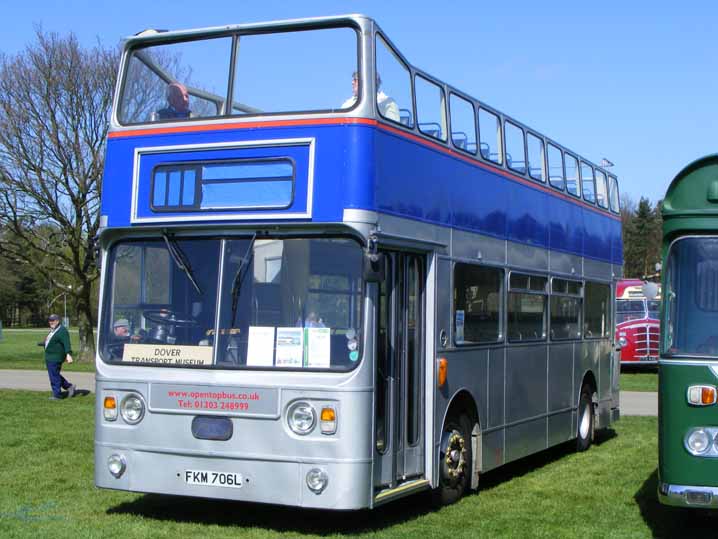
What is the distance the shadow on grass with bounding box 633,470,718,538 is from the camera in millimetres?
9742

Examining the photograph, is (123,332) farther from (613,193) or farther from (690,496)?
(613,193)

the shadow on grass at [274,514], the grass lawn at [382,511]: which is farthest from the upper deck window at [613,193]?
the shadow on grass at [274,514]

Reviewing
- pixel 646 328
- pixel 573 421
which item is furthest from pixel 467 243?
pixel 646 328

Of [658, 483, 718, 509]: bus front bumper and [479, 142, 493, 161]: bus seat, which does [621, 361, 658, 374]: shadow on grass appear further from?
[658, 483, 718, 509]: bus front bumper

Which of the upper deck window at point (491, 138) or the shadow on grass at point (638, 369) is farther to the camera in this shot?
the shadow on grass at point (638, 369)

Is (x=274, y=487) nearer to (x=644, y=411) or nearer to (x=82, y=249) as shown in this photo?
(x=644, y=411)

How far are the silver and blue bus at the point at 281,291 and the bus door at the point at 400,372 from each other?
0.07 feet

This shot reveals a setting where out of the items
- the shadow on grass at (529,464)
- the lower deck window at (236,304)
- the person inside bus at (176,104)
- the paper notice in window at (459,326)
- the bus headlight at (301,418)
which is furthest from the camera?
the shadow on grass at (529,464)

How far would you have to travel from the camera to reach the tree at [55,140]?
114 feet

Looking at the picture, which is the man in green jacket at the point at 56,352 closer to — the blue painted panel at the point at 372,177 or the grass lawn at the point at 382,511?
the grass lawn at the point at 382,511

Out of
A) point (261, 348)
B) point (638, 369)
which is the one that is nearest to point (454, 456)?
point (261, 348)

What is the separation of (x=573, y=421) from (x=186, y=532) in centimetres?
751

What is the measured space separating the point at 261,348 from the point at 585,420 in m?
8.19

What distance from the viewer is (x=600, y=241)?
1697cm
